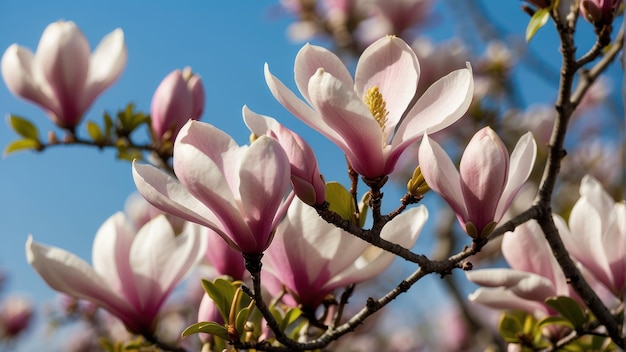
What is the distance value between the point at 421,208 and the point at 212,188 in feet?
1.02

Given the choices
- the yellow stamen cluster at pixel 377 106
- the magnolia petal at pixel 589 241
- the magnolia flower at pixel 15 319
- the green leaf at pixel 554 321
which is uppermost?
the magnolia petal at pixel 589 241

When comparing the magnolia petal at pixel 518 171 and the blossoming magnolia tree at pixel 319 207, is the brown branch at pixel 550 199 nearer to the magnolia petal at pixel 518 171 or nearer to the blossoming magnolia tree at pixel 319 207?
the blossoming magnolia tree at pixel 319 207

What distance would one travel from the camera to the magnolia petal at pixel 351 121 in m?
0.61

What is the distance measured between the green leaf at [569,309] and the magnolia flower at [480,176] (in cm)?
17

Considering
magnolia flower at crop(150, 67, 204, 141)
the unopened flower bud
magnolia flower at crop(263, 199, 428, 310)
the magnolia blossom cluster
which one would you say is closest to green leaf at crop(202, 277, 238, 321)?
magnolia flower at crop(263, 199, 428, 310)

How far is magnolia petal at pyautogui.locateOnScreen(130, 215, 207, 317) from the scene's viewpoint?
92cm

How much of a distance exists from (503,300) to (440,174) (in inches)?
12.7

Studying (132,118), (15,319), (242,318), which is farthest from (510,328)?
(15,319)

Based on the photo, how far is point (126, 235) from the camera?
96cm

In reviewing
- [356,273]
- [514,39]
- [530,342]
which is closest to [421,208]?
[356,273]

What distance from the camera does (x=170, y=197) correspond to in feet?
2.14

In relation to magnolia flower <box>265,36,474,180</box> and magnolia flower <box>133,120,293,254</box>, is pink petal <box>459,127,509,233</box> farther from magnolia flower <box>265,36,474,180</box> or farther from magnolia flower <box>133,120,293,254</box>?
magnolia flower <box>133,120,293,254</box>

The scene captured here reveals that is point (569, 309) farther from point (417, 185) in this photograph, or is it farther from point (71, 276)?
point (71, 276)

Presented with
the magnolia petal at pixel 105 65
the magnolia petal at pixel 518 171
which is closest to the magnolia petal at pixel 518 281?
the magnolia petal at pixel 518 171
